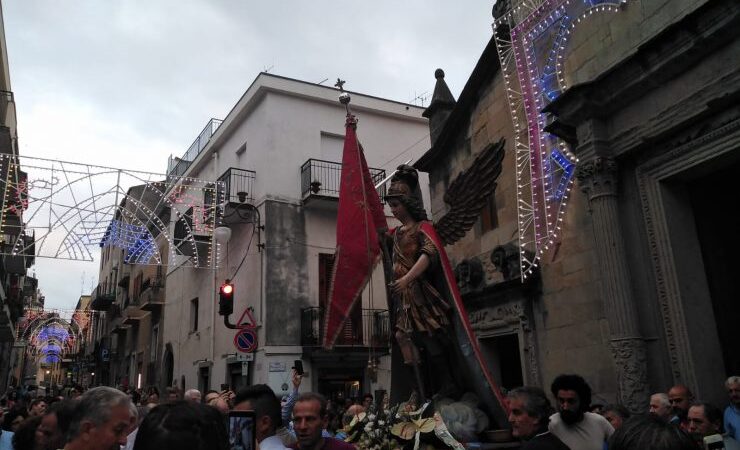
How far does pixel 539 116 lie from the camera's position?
8.44 meters

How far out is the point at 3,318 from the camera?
20391 millimetres

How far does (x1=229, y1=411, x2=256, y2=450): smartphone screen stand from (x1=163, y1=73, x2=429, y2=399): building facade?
1207 centimetres

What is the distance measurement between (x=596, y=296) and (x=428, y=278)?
11.9 feet

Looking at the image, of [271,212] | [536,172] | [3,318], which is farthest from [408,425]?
[3,318]

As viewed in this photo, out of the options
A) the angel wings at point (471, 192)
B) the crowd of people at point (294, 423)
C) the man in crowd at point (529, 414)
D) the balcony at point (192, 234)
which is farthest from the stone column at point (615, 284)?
the balcony at point (192, 234)

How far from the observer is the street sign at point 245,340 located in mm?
10109

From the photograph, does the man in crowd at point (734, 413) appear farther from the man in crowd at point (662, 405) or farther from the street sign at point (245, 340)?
the street sign at point (245, 340)

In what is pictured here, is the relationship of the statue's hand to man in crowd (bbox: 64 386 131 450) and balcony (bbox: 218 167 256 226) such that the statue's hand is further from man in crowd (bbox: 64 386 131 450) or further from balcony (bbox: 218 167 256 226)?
balcony (bbox: 218 167 256 226)

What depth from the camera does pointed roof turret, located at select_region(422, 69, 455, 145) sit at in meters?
11.8

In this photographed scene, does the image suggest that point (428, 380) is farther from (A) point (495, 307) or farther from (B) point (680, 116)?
(A) point (495, 307)

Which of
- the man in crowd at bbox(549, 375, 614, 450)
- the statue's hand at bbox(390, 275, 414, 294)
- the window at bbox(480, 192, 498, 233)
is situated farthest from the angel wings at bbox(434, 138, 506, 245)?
the window at bbox(480, 192, 498, 233)

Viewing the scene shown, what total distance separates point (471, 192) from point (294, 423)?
110 inches

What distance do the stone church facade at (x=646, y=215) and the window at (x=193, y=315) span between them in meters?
13.8

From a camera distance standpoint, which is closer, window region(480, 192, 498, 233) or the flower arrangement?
the flower arrangement
